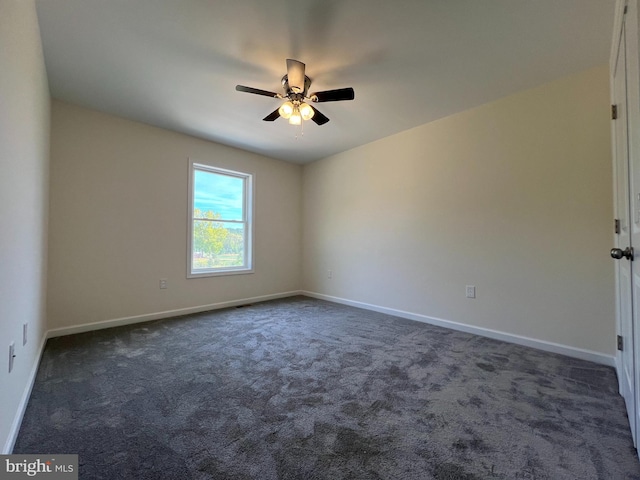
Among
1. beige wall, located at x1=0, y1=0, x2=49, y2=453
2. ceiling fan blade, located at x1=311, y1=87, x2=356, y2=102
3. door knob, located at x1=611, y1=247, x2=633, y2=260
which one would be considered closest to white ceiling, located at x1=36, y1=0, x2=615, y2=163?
ceiling fan blade, located at x1=311, y1=87, x2=356, y2=102

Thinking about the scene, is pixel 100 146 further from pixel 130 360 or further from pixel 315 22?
pixel 315 22

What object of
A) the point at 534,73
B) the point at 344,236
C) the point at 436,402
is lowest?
the point at 436,402

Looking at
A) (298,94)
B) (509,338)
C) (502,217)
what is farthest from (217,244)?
(509,338)

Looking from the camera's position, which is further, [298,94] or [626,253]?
[298,94]

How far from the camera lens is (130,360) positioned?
2373 millimetres

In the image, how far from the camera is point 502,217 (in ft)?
9.50

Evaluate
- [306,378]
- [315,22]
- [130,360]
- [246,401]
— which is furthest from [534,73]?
[130,360]

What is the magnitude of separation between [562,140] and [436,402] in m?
2.56

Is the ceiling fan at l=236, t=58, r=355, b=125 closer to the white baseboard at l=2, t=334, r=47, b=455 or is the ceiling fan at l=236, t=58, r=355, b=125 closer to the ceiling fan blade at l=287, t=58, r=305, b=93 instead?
the ceiling fan blade at l=287, t=58, r=305, b=93

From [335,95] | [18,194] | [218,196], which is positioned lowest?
[18,194]

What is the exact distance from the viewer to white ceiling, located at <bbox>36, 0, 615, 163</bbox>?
5.93ft

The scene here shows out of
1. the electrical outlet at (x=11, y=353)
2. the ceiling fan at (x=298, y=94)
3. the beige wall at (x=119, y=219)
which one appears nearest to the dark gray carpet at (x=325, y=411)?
the electrical outlet at (x=11, y=353)

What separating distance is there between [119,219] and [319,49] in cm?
300

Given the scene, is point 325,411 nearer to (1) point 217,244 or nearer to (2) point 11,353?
(2) point 11,353
